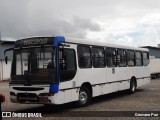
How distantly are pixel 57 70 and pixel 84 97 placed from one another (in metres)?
2.58

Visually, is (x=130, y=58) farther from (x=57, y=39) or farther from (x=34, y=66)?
(x=34, y=66)

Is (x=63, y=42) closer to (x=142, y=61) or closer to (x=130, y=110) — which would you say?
(x=130, y=110)

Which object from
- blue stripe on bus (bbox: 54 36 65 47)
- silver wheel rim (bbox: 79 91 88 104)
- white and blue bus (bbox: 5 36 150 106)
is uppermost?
blue stripe on bus (bbox: 54 36 65 47)

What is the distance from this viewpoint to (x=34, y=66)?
1295 cm

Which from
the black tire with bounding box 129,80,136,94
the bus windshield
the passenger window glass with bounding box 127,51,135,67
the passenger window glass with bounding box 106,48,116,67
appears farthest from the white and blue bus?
the black tire with bounding box 129,80,136,94

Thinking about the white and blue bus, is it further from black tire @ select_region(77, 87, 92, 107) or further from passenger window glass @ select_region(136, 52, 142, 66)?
passenger window glass @ select_region(136, 52, 142, 66)

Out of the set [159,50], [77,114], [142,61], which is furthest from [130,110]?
[159,50]

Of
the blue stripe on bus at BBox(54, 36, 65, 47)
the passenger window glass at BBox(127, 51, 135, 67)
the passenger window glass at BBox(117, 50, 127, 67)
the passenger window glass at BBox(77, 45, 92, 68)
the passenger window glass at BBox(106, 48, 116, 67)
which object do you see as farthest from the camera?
the passenger window glass at BBox(127, 51, 135, 67)

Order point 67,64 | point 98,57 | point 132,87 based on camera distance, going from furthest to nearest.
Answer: point 132,87 → point 98,57 → point 67,64

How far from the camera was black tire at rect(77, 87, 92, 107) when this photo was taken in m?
14.4

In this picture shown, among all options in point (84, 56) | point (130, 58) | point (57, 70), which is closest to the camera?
point (57, 70)

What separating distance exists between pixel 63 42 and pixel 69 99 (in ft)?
7.36

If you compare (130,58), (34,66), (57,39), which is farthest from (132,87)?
(34,66)

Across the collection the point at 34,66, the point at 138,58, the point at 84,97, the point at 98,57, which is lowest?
the point at 84,97
